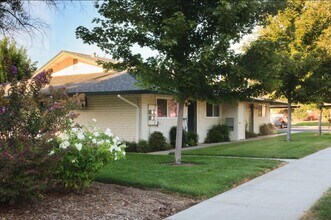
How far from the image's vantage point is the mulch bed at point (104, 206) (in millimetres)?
6047

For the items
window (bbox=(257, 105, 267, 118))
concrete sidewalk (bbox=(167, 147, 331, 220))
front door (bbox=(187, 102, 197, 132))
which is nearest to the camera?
concrete sidewalk (bbox=(167, 147, 331, 220))

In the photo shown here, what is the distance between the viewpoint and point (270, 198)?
7.67m

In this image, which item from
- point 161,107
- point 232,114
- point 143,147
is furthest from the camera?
point 232,114

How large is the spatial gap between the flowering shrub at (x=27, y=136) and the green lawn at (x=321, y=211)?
13.7 feet

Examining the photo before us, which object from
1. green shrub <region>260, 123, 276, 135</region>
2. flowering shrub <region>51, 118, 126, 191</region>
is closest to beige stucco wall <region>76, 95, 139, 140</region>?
flowering shrub <region>51, 118, 126, 191</region>

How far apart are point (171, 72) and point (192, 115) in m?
10.8

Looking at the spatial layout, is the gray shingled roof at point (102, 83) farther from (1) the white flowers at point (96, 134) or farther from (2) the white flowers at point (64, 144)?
(2) the white flowers at point (64, 144)

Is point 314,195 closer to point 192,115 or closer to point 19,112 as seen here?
point 19,112

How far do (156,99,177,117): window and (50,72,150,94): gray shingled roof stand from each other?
1745 millimetres

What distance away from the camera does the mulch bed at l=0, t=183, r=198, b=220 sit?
6.05 m

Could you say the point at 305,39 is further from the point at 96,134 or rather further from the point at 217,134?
the point at 96,134

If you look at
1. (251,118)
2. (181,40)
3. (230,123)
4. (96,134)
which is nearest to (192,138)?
(230,123)

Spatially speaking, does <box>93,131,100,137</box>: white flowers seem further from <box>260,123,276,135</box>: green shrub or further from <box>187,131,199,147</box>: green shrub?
<box>260,123,276,135</box>: green shrub

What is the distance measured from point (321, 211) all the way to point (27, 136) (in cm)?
489
